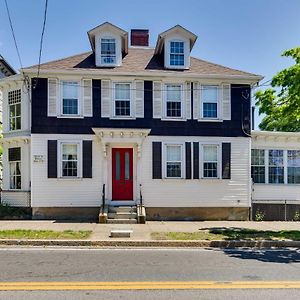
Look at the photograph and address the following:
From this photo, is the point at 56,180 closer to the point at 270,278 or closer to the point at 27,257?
the point at 27,257

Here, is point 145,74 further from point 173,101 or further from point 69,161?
point 69,161

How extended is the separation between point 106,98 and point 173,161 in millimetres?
4248

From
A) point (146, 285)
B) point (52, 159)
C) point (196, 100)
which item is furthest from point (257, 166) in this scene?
point (146, 285)

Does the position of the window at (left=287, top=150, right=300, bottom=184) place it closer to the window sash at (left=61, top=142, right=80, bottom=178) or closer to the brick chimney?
the brick chimney

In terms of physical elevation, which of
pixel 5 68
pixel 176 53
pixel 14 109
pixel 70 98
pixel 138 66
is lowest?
pixel 14 109

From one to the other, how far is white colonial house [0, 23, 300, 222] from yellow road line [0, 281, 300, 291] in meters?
9.07

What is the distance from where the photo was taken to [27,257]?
8.52 meters

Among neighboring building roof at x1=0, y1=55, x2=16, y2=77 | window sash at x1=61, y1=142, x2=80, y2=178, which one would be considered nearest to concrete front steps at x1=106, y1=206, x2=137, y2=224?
window sash at x1=61, y1=142, x2=80, y2=178

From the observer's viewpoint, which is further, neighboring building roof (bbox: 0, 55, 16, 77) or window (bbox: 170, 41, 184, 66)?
neighboring building roof (bbox: 0, 55, 16, 77)

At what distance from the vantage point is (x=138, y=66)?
17125 mm

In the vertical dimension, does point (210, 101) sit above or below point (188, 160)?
above

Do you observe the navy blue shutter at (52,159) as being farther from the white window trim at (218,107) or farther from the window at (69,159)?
the white window trim at (218,107)

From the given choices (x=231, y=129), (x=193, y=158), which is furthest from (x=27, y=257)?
(x=231, y=129)

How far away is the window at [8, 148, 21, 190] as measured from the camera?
16.8 metres
